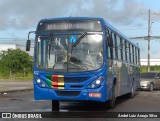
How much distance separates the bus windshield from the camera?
14570mm

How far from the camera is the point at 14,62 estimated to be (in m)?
72.4

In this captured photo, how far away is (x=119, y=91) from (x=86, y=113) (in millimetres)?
3858

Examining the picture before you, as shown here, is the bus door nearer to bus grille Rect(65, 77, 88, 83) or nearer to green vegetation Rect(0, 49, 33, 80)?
bus grille Rect(65, 77, 88, 83)

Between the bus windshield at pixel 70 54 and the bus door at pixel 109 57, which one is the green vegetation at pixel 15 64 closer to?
the bus door at pixel 109 57

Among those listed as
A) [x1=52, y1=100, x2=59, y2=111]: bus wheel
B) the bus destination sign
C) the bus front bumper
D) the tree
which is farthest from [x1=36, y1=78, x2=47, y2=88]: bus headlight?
the tree

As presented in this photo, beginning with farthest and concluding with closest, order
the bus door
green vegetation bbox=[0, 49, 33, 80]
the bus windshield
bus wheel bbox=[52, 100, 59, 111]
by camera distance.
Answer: green vegetation bbox=[0, 49, 33, 80]
bus wheel bbox=[52, 100, 59, 111]
the bus door
the bus windshield

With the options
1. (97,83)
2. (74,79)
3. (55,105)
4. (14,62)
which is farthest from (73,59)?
(14,62)

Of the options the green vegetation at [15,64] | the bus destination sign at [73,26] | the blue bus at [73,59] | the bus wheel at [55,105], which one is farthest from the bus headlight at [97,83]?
the green vegetation at [15,64]

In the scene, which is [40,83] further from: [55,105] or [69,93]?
[55,105]

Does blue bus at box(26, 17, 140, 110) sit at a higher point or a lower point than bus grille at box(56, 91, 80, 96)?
higher

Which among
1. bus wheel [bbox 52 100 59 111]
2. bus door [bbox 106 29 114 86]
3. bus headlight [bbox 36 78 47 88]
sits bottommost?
bus wheel [bbox 52 100 59 111]

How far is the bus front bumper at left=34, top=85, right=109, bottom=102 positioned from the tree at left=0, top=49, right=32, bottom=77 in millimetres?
57575

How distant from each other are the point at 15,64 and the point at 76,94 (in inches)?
2347

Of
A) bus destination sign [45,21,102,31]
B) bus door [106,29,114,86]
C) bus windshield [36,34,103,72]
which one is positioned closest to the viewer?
bus windshield [36,34,103,72]
